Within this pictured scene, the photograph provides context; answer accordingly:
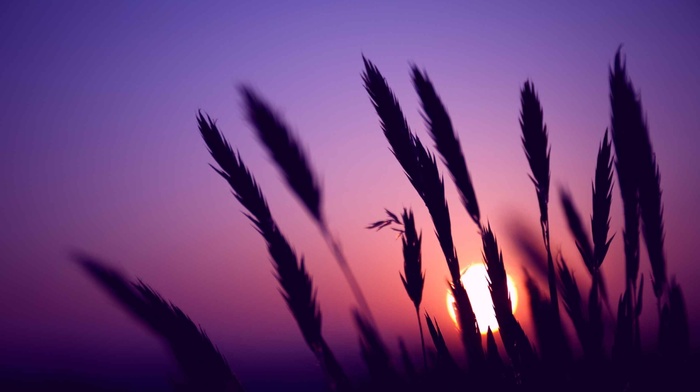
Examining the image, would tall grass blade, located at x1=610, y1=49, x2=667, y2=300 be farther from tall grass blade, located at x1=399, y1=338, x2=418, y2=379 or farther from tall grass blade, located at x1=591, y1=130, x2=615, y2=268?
tall grass blade, located at x1=399, y1=338, x2=418, y2=379

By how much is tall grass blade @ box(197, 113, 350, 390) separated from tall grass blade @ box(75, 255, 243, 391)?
0.18 m

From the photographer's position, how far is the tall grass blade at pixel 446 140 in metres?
1.53

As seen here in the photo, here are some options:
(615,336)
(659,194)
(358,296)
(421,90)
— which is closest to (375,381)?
(358,296)

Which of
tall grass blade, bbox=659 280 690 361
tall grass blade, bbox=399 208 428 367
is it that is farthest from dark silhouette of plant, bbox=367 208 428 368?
tall grass blade, bbox=659 280 690 361

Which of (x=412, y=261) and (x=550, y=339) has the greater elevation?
(x=412, y=261)

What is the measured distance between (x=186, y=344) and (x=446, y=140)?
1037 mm

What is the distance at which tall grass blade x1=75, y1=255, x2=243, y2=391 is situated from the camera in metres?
0.91

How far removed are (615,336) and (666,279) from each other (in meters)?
0.58

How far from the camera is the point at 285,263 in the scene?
1.00 meters

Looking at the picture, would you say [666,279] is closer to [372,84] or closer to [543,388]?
[543,388]

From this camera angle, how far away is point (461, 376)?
1311 mm

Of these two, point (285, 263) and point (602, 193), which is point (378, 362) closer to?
point (285, 263)

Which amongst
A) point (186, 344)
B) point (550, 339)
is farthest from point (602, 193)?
point (186, 344)

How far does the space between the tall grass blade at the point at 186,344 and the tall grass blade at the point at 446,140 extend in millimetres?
978
